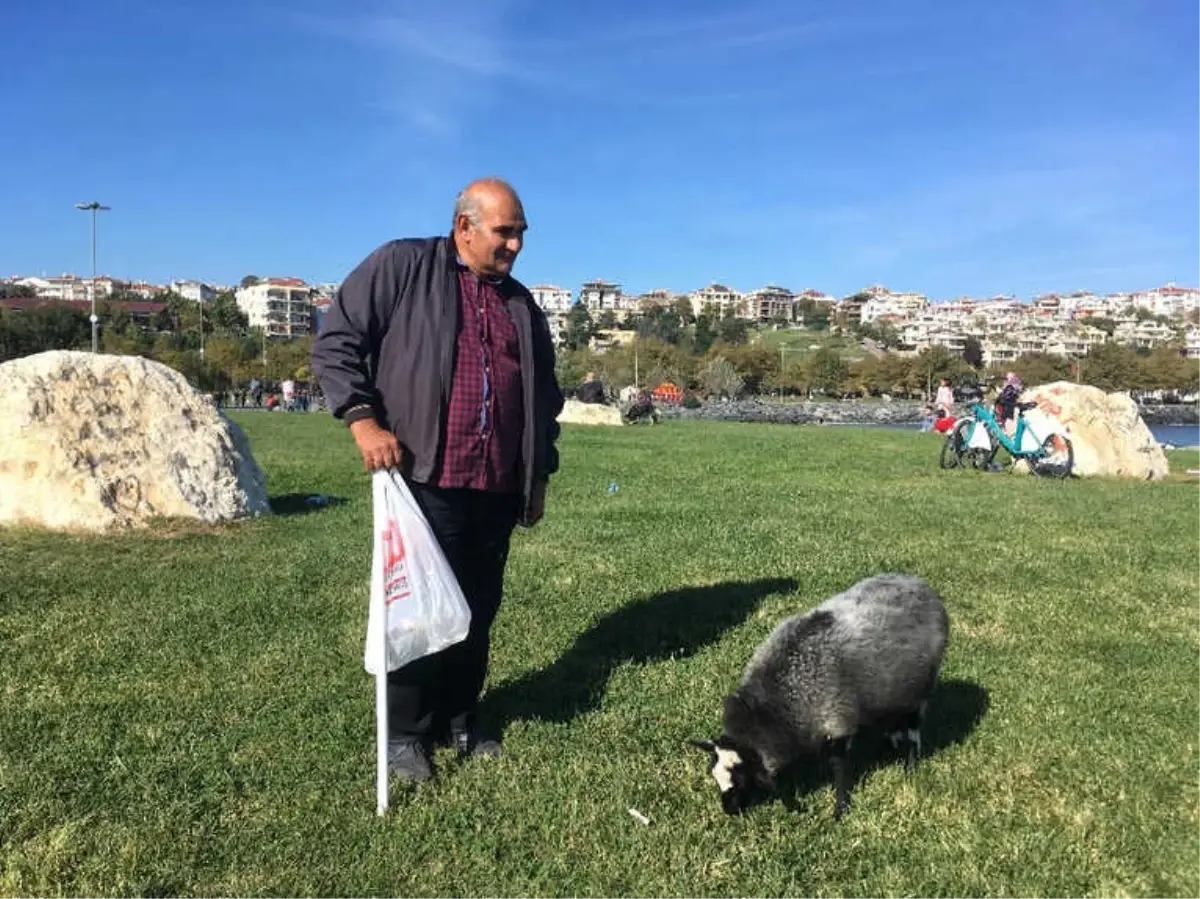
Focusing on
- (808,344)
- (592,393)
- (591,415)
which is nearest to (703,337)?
(808,344)

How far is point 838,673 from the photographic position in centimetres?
386

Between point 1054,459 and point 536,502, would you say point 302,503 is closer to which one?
point 536,502

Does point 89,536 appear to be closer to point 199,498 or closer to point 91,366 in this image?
point 199,498

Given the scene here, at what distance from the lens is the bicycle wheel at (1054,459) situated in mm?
16797

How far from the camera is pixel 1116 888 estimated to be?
3.21m

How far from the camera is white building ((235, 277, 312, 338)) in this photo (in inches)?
7352

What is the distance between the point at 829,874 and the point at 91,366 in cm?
971

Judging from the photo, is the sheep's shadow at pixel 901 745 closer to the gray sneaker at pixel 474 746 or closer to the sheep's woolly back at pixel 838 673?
the sheep's woolly back at pixel 838 673

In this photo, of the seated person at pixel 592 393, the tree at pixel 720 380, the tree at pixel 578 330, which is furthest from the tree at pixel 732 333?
the seated person at pixel 592 393

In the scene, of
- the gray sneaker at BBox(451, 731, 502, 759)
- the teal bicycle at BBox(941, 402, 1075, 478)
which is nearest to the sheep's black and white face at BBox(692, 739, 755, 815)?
the gray sneaker at BBox(451, 731, 502, 759)

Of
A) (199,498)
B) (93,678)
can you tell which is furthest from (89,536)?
(93,678)

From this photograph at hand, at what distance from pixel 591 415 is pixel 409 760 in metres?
26.8

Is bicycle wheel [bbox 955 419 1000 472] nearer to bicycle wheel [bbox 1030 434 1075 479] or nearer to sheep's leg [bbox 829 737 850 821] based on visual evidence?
bicycle wheel [bbox 1030 434 1075 479]

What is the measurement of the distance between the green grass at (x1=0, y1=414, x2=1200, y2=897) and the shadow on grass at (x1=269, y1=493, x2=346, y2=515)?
156 centimetres
